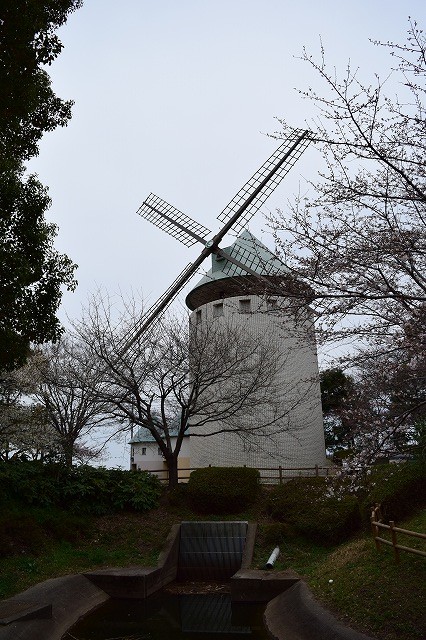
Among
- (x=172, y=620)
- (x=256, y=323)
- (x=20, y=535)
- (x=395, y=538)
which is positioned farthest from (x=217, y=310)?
(x=395, y=538)

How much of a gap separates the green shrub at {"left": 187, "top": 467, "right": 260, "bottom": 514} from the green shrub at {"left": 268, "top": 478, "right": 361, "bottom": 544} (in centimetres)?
76

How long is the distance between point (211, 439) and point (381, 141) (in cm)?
1603

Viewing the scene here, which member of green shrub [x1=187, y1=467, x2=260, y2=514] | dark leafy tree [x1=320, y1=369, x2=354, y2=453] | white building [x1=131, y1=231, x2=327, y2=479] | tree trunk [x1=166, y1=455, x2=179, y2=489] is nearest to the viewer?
green shrub [x1=187, y1=467, x2=260, y2=514]

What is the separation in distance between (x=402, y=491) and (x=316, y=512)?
9.55 ft

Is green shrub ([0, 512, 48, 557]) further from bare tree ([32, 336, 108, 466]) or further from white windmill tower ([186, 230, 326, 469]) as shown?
white windmill tower ([186, 230, 326, 469])

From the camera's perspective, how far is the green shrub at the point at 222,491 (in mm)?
15281

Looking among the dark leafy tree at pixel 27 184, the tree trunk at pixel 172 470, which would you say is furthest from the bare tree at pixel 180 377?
the dark leafy tree at pixel 27 184

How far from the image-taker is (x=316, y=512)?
13.6 m

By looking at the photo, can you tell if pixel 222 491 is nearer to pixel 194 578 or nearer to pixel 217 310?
pixel 194 578

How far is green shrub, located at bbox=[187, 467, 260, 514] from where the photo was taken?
15.3m

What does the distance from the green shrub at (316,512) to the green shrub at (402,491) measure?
1299mm

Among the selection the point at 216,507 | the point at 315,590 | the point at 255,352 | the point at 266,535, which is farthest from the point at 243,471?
the point at 315,590

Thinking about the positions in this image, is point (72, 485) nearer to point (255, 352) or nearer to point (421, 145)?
point (255, 352)

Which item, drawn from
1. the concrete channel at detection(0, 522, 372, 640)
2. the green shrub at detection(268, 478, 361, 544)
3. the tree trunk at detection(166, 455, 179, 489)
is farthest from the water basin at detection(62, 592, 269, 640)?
the tree trunk at detection(166, 455, 179, 489)
